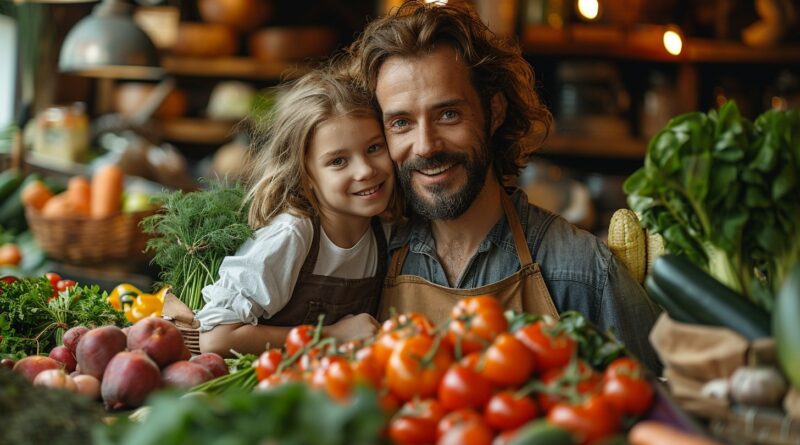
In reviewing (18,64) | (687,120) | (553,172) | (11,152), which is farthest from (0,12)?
(687,120)

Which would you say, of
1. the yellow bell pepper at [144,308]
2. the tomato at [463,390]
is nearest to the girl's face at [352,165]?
the yellow bell pepper at [144,308]

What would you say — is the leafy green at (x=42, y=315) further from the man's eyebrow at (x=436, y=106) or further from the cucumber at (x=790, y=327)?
the cucumber at (x=790, y=327)

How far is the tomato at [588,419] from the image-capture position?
4.53 feet

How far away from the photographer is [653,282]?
1909 mm

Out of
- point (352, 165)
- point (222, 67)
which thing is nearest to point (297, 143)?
point (352, 165)

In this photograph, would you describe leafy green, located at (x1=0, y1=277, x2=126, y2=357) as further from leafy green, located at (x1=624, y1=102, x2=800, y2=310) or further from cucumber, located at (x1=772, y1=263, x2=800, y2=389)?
cucumber, located at (x1=772, y1=263, x2=800, y2=389)

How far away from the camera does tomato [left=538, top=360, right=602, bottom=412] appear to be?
1521mm

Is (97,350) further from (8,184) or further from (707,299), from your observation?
(8,184)

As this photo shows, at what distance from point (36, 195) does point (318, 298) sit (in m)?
3.48

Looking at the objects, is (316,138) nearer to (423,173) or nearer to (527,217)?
(423,173)

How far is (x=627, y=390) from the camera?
1.54 m

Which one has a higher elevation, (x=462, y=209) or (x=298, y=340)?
(x=462, y=209)

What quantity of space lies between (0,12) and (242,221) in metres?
4.74

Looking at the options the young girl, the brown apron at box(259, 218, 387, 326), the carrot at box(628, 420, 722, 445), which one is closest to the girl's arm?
the young girl
